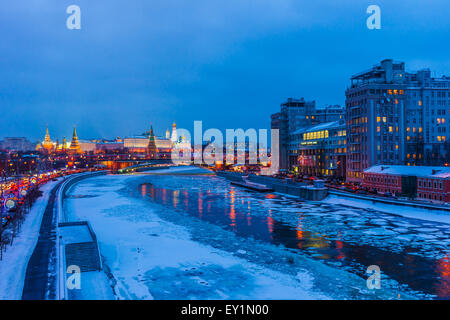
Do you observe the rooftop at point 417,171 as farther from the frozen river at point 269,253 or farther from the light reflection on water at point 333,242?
the light reflection on water at point 333,242

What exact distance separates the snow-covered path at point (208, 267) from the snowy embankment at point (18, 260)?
441cm

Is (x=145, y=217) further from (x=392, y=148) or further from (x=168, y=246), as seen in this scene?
(x=392, y=148)

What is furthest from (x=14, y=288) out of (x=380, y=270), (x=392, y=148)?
(x=392, y=148)

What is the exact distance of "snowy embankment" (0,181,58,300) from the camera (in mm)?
16278

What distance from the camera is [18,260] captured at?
2094 centimetres

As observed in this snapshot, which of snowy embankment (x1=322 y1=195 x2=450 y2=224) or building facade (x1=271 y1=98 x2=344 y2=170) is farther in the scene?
building facade (x1=271 y1=98 x2=344 y2=170)

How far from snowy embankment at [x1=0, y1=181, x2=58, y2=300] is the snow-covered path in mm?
4407

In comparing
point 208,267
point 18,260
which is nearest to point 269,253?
point 208,267

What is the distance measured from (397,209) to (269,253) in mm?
24888

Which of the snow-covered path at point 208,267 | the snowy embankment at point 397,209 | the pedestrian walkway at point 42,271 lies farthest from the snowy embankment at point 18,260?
the snowy embankment at point 397,209

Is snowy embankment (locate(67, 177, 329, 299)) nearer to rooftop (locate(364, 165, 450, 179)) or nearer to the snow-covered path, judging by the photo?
the snow-covered path

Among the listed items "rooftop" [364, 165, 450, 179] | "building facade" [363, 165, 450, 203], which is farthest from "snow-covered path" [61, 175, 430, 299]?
"rooftop" [364, 165, 450, 179]

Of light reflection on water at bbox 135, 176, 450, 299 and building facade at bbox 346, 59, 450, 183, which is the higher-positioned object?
building facade at bbox 346, 59, 450, 183

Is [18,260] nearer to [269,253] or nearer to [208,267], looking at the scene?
[208,267]
